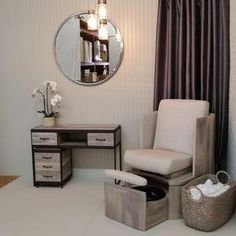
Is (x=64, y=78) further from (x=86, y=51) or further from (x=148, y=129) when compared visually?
(x=148, y=129)

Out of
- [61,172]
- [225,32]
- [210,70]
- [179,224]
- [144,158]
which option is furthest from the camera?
[61,172]

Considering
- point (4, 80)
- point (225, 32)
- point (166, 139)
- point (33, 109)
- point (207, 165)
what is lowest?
point (207, 165)

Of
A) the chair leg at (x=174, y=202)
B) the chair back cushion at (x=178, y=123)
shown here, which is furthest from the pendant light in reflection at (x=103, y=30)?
the chair leg at (x=174, y=202)

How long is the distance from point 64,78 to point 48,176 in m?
1.07

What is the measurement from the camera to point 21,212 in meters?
2.91

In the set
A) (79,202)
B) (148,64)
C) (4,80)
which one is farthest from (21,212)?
(148,64)

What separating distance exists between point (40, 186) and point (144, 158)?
4.27 ft

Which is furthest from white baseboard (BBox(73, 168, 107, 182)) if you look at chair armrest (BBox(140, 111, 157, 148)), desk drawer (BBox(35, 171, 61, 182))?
chair armrest (BBox(140, 111, 157, 148))

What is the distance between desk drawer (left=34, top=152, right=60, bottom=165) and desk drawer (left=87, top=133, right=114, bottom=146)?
1.26 feet

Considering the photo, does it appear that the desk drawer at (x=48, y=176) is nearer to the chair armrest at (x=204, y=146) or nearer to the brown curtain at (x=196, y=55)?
the brown curtain at (x=196, y=55)

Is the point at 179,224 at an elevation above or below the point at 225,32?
below

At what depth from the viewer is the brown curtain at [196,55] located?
10.3 feet

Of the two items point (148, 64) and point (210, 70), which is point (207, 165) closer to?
point (210, 70)

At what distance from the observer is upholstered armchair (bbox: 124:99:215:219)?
272cm
